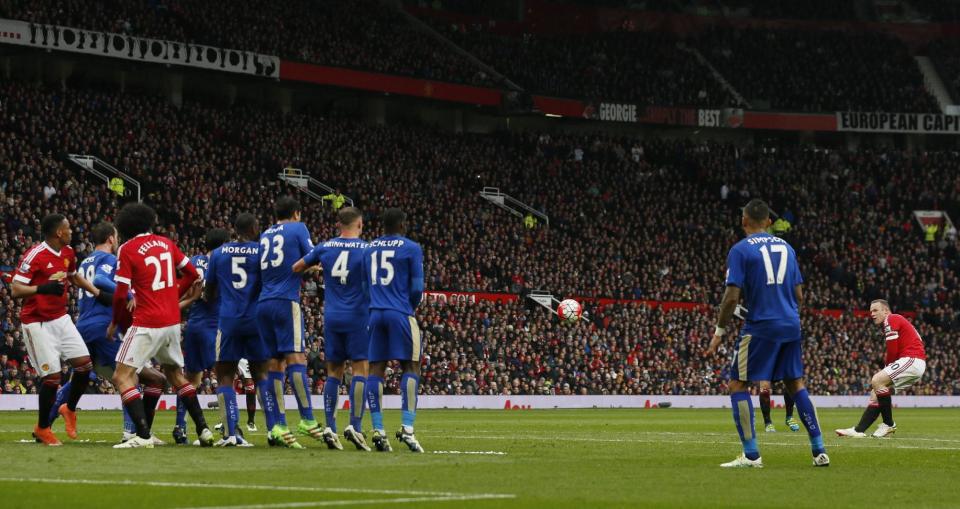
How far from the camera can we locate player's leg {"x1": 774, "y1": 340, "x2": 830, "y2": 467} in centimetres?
1589

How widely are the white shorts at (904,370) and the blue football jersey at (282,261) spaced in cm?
1198

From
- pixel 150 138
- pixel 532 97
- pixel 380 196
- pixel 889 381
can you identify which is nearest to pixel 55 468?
pixel 889 381

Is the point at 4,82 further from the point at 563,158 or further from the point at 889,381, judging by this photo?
the point at 889,381

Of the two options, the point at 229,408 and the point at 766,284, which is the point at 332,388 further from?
the point at 766,284

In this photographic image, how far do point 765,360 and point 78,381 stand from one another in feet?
28.6

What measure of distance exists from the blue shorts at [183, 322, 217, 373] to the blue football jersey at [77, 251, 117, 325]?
111 cm

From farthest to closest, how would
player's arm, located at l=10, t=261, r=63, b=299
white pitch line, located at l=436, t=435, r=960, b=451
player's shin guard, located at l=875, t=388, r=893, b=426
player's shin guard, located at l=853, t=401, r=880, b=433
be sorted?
1. player's shin guard, located at l=875, t=388, r=893, b=426
2. player's shin guard, located at l=853, t=401, r=880, b=433
3. white pitch line, located at l=436, t=435, r=960, b=451
4. player's arm, located at l=10, t=261, r=63, b=299

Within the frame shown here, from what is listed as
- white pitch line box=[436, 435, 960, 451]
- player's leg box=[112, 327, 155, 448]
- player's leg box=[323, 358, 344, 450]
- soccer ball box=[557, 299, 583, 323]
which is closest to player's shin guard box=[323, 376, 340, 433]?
player's leg box=[323, 358, 344, 450]

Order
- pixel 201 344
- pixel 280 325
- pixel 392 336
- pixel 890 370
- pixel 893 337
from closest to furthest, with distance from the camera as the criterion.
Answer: pixel 392 336 < pixel 280 325 < pixel 201 344 < pixel 890 370 < pixel 893 337

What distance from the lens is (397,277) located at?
56.2 ft

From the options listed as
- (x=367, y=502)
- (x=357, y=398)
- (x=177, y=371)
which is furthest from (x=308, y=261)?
(x=367, y=502)

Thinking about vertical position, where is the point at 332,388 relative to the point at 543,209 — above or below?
below

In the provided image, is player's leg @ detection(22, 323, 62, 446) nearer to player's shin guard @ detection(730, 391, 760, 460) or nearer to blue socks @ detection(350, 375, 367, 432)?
blue socks @ detection(350, 375, 367, 432)

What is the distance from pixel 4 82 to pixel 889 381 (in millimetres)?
34732
